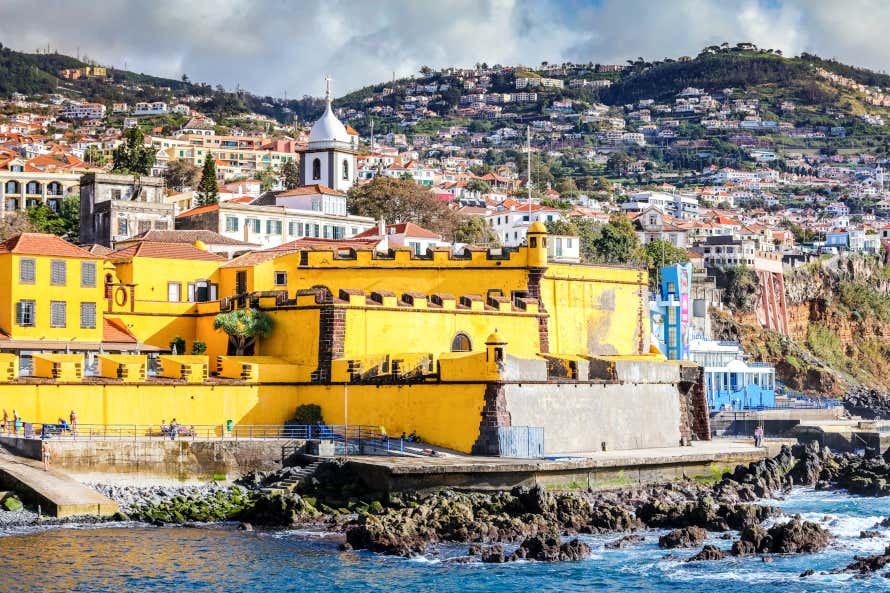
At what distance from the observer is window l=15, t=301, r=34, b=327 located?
42.9 metres

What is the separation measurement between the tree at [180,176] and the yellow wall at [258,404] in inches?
2735

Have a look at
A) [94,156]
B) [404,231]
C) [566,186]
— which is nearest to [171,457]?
[404,231]

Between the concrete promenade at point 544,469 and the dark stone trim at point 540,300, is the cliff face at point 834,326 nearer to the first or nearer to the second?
the dark stone trim at point 540,300

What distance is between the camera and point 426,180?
150 meters

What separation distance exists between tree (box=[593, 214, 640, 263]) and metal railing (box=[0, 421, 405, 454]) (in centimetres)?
5287

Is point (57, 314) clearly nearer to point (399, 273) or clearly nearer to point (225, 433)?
point (225, 433)

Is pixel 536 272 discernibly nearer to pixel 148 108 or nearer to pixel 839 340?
pixel 839 340

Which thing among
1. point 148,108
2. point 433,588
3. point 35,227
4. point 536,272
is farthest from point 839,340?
point 148,108

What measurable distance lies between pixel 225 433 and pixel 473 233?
45.5 metres

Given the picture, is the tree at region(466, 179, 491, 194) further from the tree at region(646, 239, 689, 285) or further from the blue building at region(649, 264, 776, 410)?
the blue building at region(649, 264, 776, 410)

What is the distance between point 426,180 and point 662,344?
84.0m

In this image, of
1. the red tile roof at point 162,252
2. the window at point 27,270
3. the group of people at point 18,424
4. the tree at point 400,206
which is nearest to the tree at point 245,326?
the red tile roof at point 162,252

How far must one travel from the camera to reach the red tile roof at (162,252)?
48.1 metres

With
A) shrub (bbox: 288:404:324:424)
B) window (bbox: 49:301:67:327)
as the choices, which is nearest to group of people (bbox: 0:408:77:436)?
window (bbox: 49:301:67:327)
